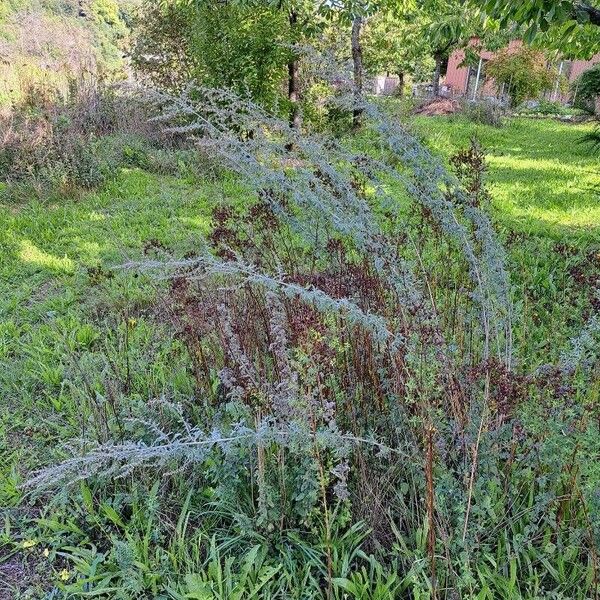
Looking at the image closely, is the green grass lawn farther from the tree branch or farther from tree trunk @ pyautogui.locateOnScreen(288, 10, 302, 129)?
tree trunk @ pyautogui.locateOnScreen(288, 10, 302, 129)

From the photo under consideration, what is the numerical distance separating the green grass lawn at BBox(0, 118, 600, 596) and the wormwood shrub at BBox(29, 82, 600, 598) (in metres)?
0.42

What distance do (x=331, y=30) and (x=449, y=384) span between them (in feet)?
37.8

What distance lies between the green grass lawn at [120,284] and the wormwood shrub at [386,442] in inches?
16.4

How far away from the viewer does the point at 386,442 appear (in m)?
1.91

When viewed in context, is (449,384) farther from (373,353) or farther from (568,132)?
(568,132)

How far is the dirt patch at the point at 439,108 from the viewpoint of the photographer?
14430 millimetres

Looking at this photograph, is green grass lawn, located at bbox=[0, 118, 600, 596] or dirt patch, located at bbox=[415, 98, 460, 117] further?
dirt patch, located at bbox=[415, 98, 460, 117]

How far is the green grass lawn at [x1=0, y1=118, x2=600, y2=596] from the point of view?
2.55m

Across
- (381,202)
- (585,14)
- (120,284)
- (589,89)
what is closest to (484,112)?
(589,89)

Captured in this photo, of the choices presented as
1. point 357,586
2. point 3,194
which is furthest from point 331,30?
point 357,586

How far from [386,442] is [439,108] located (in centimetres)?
1471

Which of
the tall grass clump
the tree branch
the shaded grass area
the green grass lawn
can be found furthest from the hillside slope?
the tree branch

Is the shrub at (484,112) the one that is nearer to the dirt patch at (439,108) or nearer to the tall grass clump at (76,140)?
the dirt patch at (439,108)

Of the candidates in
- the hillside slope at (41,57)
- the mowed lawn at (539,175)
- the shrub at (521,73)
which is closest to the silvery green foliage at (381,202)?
the mowed lawn at (539,175)
